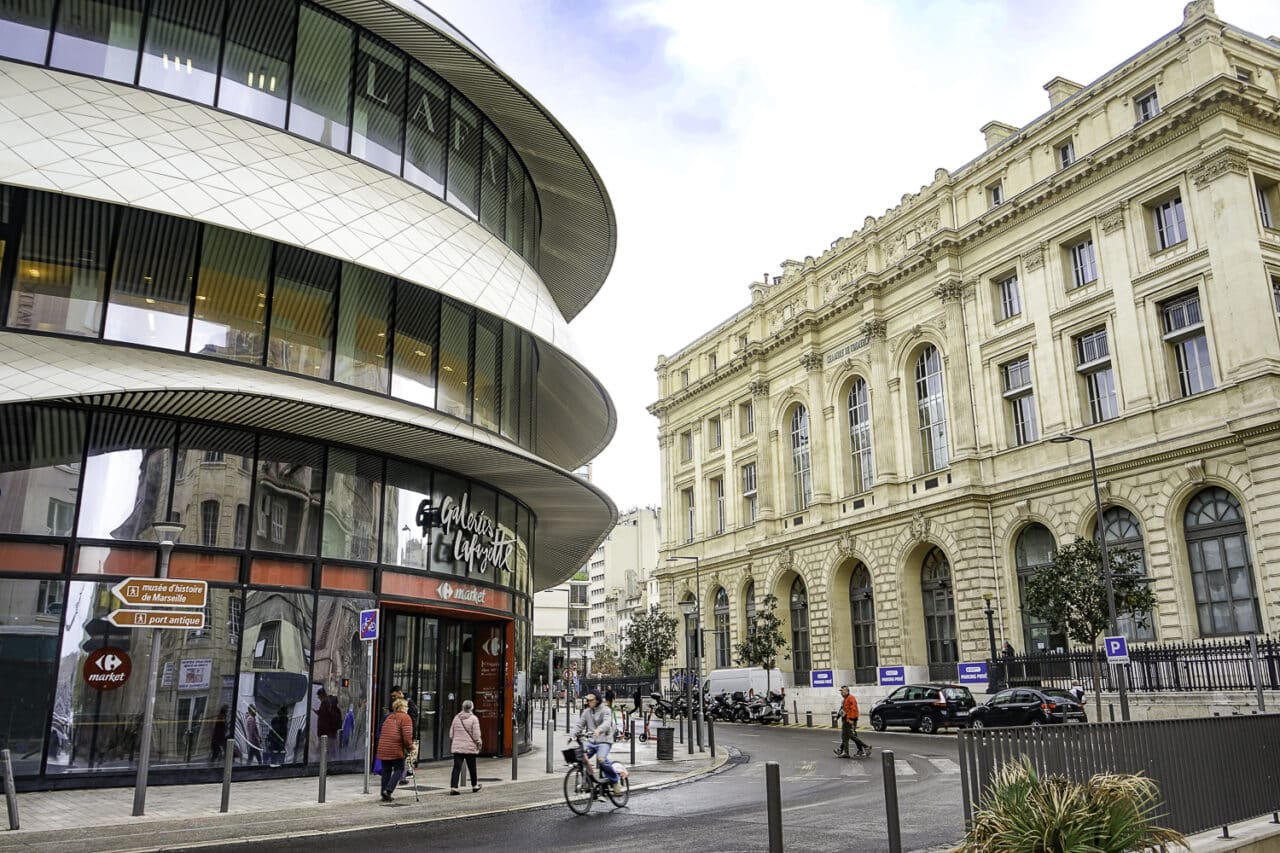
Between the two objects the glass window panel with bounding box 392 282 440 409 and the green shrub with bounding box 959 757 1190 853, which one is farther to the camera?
the glass window panel with bounding box 392 282 440 409

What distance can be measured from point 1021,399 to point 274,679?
3770 centimetres

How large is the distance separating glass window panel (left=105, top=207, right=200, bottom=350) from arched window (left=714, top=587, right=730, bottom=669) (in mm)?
53738

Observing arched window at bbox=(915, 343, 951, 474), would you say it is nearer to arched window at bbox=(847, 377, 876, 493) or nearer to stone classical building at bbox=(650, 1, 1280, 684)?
stone classical building at bbox=(650, 1, 1280, 684)

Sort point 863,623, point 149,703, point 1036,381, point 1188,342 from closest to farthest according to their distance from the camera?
point 149,703 < point 1188,342 < point 1036,381 < point 863,623

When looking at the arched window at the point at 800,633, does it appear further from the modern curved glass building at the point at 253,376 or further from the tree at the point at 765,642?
the modern curved glass building at the point at 253,376

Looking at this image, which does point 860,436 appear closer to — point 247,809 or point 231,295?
point 231,295

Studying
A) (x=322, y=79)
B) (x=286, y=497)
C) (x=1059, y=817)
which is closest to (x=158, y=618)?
(x=286, y=497)

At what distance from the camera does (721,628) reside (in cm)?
6938

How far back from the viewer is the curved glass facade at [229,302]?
1792 centimetres

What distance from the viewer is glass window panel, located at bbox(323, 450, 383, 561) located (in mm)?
20141

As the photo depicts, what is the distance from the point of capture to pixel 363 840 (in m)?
12.5

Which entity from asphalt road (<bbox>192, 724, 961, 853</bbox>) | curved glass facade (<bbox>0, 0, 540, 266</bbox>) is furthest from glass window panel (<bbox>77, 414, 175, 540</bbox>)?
asphalt road (<bbox>192, 724, 961, 853</bbox>)

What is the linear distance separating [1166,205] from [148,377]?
3873 cm

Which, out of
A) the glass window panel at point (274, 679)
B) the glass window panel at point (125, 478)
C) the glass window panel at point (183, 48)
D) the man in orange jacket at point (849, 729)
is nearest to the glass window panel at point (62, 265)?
the glass window panel at point (125, 478)
